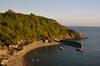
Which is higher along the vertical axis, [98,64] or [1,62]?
[1,62]

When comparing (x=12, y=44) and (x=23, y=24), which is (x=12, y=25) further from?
(x=12, y=44)

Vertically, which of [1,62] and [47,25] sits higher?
[47,25]

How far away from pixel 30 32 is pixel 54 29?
50.6 m

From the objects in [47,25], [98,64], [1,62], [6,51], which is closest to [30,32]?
[47,25]

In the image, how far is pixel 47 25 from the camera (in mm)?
196000

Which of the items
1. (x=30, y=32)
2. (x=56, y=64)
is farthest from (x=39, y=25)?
(x=56, y=64)

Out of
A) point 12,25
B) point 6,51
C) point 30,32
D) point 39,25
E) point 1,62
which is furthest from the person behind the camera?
point 39,25

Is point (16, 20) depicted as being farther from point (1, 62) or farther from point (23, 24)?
point (1, 62)

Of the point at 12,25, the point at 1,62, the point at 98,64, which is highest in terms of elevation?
the point at 12,25

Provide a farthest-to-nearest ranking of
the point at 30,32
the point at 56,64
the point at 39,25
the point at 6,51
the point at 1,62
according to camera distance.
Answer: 1. the point at 39,25
2. the point at 30,32
3. the point at 6,51
4. the point at 56,64
5. the point at 1,62

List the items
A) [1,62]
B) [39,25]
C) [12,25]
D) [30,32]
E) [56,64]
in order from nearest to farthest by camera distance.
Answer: [1,62] < [56,64] < [12,25] < [30,32] < [39,25]

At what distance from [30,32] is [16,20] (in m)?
30.2

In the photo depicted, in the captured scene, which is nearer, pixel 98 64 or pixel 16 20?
pixel 98 64

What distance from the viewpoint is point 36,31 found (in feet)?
563
